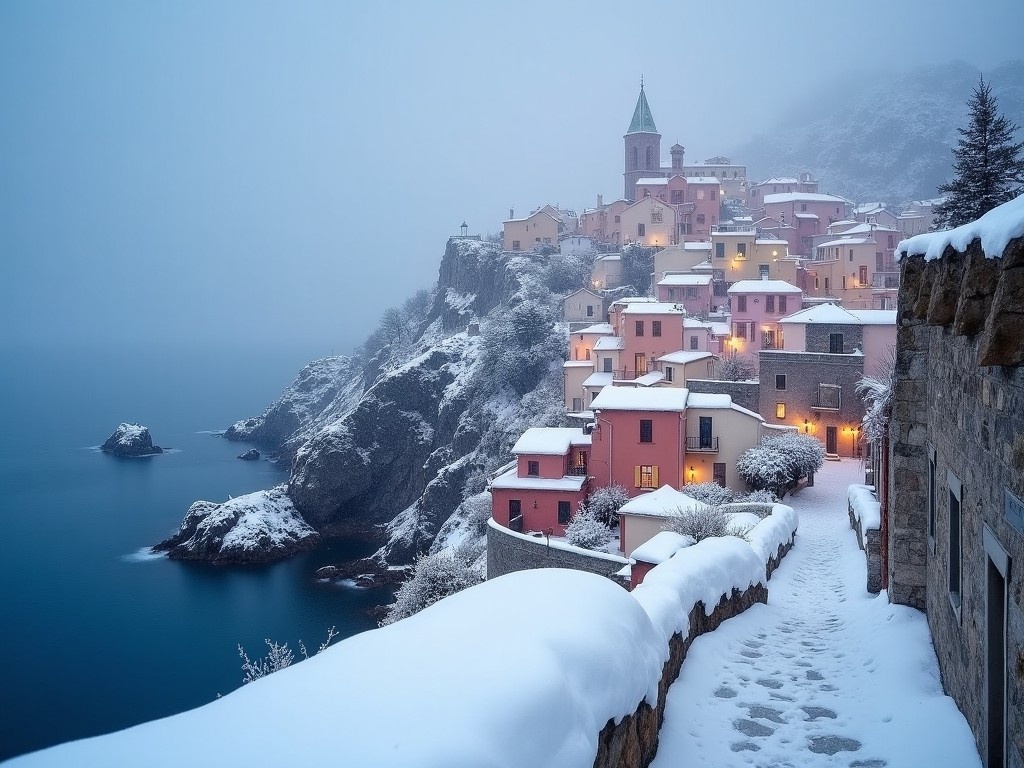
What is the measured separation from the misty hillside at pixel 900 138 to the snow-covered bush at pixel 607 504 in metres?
134

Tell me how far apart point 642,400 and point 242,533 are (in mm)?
35570

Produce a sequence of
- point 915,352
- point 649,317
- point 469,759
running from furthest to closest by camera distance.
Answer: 1. point 649,317
2. point 915,352
3. point 469,759

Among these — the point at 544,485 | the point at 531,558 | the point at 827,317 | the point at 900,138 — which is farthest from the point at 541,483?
the point at 900,138

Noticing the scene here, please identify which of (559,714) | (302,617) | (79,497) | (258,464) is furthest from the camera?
(258,464)

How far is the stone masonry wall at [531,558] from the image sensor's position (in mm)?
25141

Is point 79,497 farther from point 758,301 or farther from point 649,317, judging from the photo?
point 758,301

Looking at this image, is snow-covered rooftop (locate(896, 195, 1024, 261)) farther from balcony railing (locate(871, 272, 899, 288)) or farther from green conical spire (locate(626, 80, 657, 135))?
green conical spire (locate(626, 80, 657, 135))

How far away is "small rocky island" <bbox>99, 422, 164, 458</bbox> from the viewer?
3654 inches

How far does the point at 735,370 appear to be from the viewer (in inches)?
1815

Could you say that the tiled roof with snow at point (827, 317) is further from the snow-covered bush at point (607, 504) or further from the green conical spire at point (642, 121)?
the green conical spire at point (642, 121)

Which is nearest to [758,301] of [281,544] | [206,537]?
[281,544]

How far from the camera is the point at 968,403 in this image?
18.3 feet

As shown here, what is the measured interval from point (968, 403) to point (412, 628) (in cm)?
469

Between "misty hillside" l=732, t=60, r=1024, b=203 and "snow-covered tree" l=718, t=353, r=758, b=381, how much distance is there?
114035 millimetres
